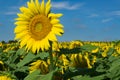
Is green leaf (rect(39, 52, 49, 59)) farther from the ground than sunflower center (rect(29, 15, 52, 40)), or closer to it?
closer to it

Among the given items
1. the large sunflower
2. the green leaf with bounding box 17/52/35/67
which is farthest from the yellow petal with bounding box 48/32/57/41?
the green leaf with bounding box 17/52/35/67

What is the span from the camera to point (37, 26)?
17.3 ft

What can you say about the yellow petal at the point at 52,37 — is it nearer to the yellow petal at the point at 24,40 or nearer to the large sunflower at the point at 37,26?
the large sunflower at the point at 37,26

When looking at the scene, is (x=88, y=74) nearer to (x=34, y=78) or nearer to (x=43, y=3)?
(x=34, y=78)

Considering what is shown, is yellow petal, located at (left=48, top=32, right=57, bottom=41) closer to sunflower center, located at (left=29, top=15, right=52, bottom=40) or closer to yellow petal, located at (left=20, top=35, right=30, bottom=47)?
sunflower center, located at (left=29, top=15, right=52, bottom=40)

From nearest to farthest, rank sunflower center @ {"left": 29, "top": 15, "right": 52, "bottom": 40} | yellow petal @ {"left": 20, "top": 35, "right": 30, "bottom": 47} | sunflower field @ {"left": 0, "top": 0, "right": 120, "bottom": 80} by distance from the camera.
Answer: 1. sunflower field @ {"left": 0, "top": 0, "right": 120, "bottom": 80}
2. sunflower center @ {"left": 29, "top": 15, "right": 52, "bottom": 40}
3. yellow petal @ {"left": 20, "top": 35, "right": 30, "bottom": 47}

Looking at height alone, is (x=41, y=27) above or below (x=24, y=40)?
above

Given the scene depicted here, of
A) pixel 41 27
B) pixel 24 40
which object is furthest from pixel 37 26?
pixel 24 40

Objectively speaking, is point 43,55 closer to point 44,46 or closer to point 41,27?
point 44,46

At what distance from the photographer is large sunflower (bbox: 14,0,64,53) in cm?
515

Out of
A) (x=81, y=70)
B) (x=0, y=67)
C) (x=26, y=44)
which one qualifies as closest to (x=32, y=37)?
(x=26, y=44)

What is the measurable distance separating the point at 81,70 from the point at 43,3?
0.99 m

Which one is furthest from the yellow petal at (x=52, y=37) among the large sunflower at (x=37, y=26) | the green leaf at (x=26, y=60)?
the green leaf at (x=26, y=60)

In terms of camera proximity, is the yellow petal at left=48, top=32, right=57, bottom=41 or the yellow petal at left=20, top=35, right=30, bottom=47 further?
the yellow petal at left=20, top=35, right=30, bottom=47
